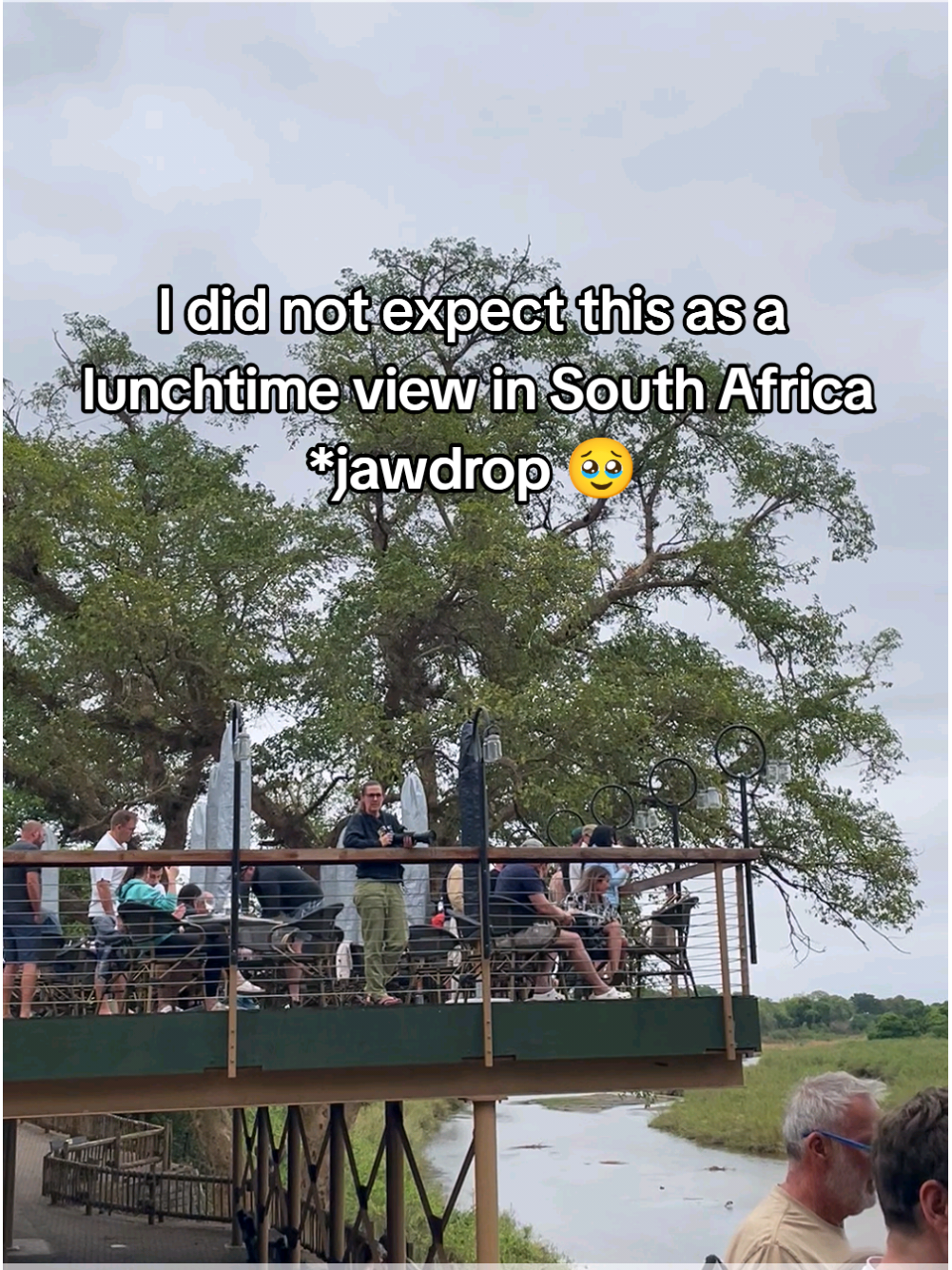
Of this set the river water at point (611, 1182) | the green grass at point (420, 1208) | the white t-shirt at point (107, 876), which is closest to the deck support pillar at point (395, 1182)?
the white t-shirt at point (107, 876)

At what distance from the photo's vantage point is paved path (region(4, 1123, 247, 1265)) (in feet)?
46.6

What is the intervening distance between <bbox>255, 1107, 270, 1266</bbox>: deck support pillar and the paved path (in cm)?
77

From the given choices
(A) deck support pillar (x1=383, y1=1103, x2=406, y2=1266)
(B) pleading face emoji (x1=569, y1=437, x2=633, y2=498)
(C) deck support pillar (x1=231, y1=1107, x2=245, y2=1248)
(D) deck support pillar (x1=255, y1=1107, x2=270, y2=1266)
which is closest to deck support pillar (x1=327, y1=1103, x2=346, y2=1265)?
(A) deck support pillar (x1=383, y1=1103, x2=406, y2=1266)

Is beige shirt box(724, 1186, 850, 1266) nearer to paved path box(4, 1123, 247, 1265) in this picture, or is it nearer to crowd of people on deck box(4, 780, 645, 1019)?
crowd of people on deck box(4, 780, 645, 1019)

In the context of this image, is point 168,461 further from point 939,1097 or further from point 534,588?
point 939,1097

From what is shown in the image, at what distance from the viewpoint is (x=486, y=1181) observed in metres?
7.69

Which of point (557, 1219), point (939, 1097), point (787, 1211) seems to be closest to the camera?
point (939, 1097)

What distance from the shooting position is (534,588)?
16.4 metres

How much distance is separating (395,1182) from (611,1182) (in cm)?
2426

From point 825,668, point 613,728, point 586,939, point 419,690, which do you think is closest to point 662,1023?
point 586,939

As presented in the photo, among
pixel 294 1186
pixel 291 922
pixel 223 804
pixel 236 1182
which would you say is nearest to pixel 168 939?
pixel 291 922

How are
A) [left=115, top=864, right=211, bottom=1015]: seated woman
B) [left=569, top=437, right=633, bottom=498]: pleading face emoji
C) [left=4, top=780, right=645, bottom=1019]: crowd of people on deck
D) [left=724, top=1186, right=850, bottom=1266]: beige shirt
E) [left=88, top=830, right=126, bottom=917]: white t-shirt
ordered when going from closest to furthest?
1. [left=724, top=1186, right=850, bottom=1266]: beige shirt
2. [left=115, top=864, right=211, bottom=1015]: seated woman
3. [left=4, top=780, right=645, bottom=1019]: crowd of people on deck
4. [left=88, top=830, right=126, bottom=917]: white t-shirt
5. [left=569, top=437, right=633, bottom=498]: pleading face emoji

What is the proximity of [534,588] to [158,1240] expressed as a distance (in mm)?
8032

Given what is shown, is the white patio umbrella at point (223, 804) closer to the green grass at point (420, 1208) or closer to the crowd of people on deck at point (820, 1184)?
the crowd of people on deck at point (820, 1184)
